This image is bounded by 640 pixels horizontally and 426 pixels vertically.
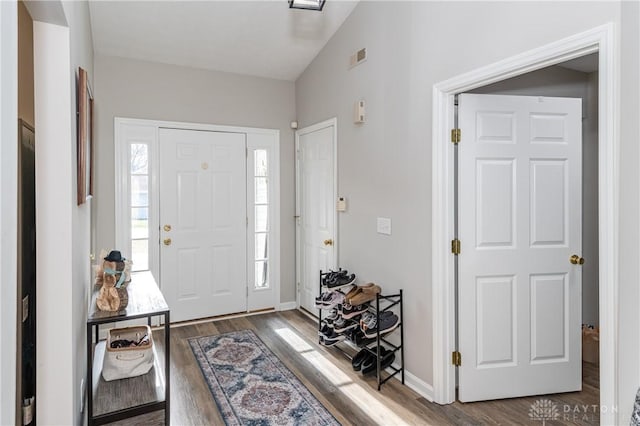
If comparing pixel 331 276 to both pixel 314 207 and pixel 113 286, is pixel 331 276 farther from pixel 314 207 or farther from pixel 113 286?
pixel 113 286

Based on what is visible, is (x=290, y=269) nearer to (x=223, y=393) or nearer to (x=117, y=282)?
(x=223, y=393)

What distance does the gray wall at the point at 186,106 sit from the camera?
3609 millimetres

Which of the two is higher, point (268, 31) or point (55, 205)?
point (268, 31)

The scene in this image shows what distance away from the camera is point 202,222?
4078 millimetres

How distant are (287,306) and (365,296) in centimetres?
178

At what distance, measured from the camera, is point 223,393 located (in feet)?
8.63

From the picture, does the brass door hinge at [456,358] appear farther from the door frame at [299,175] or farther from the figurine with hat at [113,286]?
the figurine with hat at [113,286]

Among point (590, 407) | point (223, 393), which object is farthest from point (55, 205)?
point (590, 407)

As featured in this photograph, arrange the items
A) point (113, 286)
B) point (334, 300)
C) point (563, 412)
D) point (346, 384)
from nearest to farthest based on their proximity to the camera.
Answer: point (113, 286)
point (563, 412)
point (346, 384)
point (334, 300)

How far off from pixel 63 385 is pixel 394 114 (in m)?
2.51

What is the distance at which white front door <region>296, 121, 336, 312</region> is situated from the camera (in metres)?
3.84

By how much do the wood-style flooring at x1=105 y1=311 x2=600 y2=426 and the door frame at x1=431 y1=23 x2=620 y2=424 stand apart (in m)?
0.20

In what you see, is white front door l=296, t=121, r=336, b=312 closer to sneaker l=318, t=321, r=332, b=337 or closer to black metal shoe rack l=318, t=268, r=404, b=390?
sneaker l=318, t=321, r=332, b=337

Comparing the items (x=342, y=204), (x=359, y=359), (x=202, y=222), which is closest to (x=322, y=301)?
(x=359, y=359)
